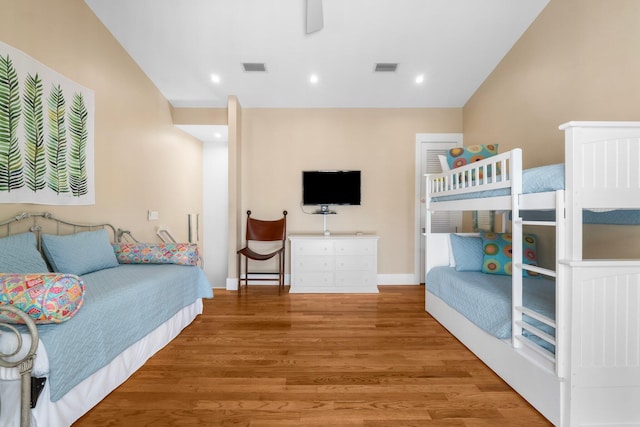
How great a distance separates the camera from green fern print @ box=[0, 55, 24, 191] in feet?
5.75

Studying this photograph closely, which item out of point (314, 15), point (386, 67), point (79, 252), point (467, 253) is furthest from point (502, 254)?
point (79, 252)

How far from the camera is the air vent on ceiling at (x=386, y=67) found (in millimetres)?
3145

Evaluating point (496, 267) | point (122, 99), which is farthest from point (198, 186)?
point (496, 267)

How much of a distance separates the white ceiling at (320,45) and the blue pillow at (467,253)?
6.76ft

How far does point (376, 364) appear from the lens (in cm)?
182

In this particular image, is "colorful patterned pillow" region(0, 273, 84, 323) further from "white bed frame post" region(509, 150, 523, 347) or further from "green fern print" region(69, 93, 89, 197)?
"white bed frame post" region(509, 150, 523, 347)

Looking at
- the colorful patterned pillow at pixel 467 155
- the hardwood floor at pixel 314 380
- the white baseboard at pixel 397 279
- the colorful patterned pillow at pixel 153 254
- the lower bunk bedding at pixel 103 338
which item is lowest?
the hardwood floor at pixel 314 380

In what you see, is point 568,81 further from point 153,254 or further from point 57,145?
point 57,145

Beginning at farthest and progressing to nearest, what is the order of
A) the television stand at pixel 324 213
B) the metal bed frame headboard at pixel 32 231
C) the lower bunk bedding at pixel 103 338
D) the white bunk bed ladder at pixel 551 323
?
the television stand at pixel 324 213 → the white bunk bed ladder at pixel 551 323 → the lower bunk bedding at pixel 103 338 → the metal bed frame headboard at pixel 32 231

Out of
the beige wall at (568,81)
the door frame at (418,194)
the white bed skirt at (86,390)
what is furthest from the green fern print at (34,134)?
the beige wall at (568,81)

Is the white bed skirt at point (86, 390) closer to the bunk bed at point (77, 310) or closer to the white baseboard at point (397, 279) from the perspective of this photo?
the bunk bed at point (77, 310)

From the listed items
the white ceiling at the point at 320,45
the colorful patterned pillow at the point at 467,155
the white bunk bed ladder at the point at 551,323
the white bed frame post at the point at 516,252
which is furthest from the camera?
the colorful patterned pillow at the point at 467,155

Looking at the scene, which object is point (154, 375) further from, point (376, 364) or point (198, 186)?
point (198, 186)

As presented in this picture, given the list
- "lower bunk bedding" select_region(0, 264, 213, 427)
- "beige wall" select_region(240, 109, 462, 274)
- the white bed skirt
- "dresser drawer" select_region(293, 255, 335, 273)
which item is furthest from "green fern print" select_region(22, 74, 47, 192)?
"dresser drawer" select_region(293, 255, 335, 273)
